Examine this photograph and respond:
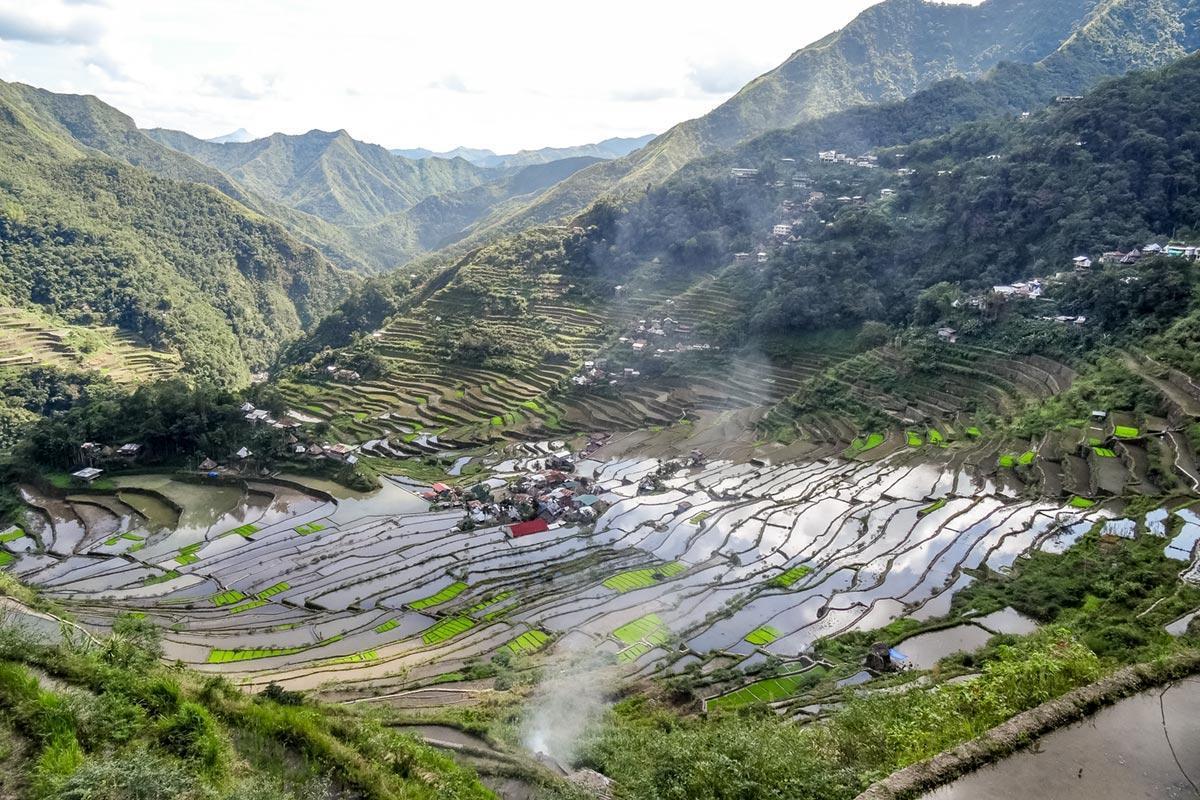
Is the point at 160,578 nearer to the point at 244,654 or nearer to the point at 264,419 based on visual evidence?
the point at 244,654

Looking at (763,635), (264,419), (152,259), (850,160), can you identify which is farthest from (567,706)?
(152,259)

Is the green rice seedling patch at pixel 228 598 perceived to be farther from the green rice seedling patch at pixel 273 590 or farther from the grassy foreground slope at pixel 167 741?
the grassy foreground slope at pixel 167 741

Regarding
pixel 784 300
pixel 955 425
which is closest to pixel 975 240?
pixel 784 300

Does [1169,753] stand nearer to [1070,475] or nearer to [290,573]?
[1070,475]

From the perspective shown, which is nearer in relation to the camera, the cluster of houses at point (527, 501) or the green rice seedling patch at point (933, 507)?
the green rice seedling patch at point (933, 507)

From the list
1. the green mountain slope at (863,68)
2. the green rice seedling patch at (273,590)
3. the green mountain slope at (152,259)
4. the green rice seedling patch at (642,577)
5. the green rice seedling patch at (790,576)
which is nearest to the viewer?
the green rice seedling patch at (790,576)

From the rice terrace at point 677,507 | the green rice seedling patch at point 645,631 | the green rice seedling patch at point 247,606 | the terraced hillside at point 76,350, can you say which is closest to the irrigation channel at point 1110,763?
the rice terrace at point 677,507

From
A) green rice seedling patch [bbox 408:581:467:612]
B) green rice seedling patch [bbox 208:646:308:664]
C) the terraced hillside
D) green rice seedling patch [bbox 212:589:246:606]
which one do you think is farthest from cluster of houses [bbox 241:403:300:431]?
the terraced hillside
